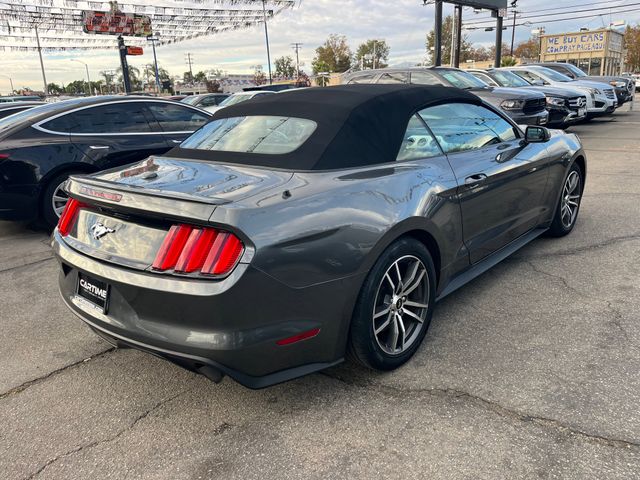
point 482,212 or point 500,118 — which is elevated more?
point 500,118

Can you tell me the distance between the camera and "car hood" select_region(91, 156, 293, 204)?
7.55 ft

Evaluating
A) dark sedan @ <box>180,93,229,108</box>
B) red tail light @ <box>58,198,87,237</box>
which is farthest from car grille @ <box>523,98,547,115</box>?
dark sedan @ <box>180,93,229,108</box>

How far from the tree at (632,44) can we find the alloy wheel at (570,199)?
3092 inches

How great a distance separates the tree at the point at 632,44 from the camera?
6875 centimetres

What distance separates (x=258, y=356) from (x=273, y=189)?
2.52 feet

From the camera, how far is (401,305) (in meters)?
2.87

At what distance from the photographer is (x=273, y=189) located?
2.39m

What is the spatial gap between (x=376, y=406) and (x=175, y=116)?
5515 mm

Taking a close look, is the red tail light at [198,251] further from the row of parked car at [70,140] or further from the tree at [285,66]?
the tree at [285,66]

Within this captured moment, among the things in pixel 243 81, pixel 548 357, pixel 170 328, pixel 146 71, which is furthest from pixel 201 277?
pixel 146 71

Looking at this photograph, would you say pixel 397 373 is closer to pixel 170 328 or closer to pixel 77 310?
pixel 170 328

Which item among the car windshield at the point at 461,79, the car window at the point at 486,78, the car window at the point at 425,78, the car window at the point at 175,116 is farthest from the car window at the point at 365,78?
the car window at the point at 175,116

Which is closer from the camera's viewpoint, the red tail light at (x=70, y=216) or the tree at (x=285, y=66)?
the red tail light at (x=70, y=216)

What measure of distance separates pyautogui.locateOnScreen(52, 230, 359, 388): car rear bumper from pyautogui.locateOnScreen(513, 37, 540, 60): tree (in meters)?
92.0
